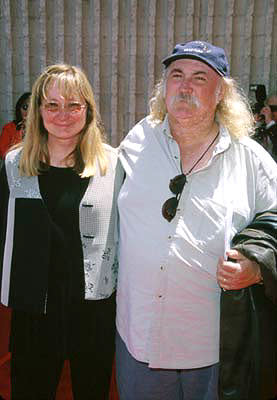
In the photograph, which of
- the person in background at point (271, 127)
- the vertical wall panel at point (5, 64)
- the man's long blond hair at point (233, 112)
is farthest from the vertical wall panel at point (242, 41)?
the man's long blond hair at point (233, 112)

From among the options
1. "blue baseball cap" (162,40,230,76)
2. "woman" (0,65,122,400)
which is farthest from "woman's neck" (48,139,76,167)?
"blue baseball cap" (162,40,230,76)

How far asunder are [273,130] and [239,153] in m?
2.88

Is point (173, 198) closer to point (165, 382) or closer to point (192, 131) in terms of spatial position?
point (192, 131)

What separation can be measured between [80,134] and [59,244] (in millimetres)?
520

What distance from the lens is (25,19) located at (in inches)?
221

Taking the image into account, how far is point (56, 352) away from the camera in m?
1.93

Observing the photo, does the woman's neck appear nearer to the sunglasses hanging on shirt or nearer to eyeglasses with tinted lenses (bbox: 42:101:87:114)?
eyeglasses with tinted lenses (bbox: 42:101:87:114)

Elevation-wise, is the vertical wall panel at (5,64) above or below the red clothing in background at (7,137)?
above

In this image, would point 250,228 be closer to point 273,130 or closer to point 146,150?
point 146,150

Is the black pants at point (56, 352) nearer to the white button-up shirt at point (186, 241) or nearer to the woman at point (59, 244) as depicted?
the woman at point (59, 244)

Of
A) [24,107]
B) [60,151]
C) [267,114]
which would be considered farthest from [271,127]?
[60,151]

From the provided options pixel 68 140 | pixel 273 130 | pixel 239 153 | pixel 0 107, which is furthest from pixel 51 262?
pixel 0 107

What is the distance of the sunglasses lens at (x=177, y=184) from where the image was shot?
1.64 meters

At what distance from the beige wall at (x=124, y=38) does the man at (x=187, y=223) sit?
13.7 feet
